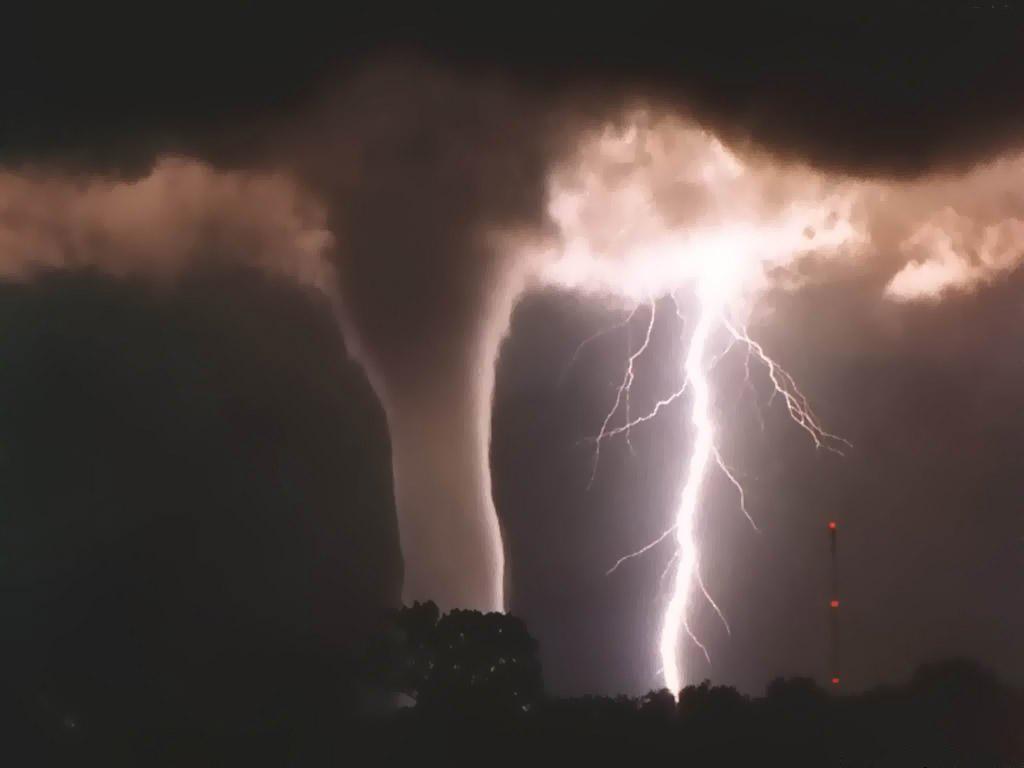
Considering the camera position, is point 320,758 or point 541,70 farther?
point 541,70

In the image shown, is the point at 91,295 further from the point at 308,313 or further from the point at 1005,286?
the point at 1005,286

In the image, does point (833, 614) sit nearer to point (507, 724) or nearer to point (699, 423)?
point (699, 423)

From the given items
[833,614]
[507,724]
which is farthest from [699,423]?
[507,724]

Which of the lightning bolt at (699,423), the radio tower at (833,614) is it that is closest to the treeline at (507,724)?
the radio tower at (833,614)

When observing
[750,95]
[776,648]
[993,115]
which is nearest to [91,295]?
[750,95]

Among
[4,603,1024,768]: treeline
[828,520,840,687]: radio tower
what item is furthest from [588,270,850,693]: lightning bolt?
[4,603,1024,768]: treeline

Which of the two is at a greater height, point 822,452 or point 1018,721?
point 822,452
